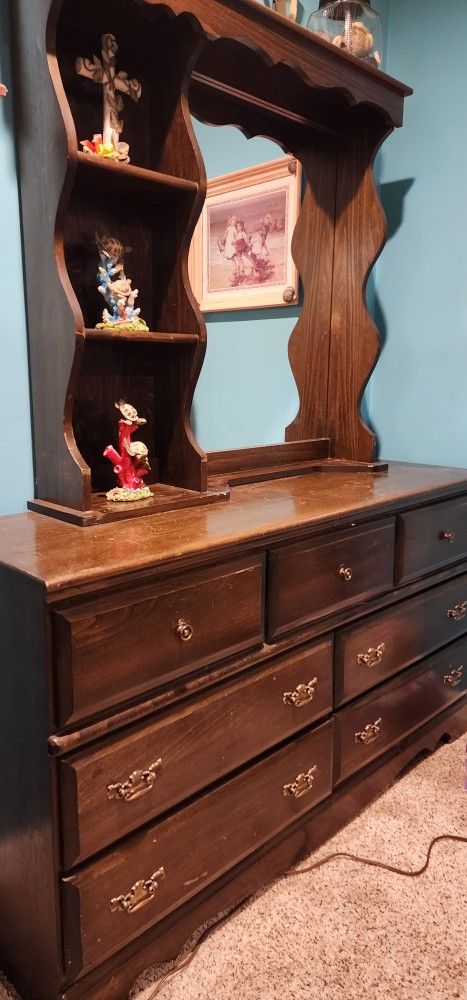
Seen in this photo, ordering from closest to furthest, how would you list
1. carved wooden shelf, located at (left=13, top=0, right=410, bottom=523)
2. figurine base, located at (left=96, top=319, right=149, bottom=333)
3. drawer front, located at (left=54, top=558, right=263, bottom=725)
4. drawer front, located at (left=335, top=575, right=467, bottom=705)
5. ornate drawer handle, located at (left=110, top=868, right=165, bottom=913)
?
drawer front, located at (left=54, top=558, right=263, bottom=725) → ornate drawer handle, located at (left=110, top=868, right=165, bottom=913) → carved wooden shelf, located at (left=13, top=0, right=410, bottom=523) → figurine base, located at (left=96, top=319, right=149, bottom=333) → drawer front, located at (left=335, top=575, right=467, bottom=705)

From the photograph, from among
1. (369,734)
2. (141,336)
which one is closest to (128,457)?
(141,336)

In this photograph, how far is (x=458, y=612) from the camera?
1890 millimetres

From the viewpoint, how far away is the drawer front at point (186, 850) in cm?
103

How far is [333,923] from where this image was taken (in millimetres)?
1348

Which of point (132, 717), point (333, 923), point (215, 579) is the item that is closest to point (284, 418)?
point (215, 579)

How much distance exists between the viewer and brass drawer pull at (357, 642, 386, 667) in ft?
5.03

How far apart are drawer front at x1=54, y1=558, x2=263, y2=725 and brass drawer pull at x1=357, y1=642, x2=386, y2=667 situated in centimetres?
39

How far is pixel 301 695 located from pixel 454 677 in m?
0.76

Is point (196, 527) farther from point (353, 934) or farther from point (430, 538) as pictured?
point (353, 934)

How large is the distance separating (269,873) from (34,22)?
1642 mm

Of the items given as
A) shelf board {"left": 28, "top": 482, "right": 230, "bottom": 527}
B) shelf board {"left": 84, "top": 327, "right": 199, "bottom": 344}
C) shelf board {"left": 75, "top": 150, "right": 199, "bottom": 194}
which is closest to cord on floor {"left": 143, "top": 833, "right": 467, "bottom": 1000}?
shelf board {"left": 28, "top": 482, "right": 230, "bottom": 527}

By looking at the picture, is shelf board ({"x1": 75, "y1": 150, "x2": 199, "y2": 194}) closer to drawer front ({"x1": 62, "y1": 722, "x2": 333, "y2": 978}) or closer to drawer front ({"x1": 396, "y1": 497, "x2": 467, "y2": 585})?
drawer front ({"x1": 396, "y1": 497, "x2": 467, "y2": 585})

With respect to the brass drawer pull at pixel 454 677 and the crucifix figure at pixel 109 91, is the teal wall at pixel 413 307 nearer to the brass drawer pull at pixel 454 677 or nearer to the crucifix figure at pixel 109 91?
the crucifix figure at pixel 109 91

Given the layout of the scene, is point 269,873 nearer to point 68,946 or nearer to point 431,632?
point 68,946
